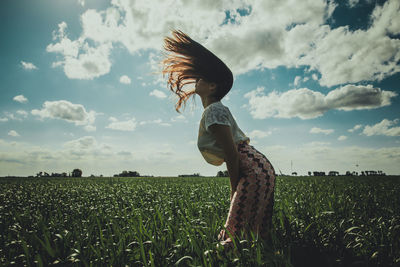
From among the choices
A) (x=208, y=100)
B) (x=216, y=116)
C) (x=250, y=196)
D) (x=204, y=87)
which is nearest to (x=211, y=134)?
(x=216, y=116)

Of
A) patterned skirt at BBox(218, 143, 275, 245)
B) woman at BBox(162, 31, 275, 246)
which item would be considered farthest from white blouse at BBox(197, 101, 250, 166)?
patterned skirt at BBox(218, 143, 275, 245)

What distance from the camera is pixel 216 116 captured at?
2.23 meters

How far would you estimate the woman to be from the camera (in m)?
2.27

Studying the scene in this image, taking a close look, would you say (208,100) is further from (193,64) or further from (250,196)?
(250,196)

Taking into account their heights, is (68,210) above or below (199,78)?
below

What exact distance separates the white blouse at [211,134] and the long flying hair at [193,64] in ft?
1.34

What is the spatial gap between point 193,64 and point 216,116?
3.33ft

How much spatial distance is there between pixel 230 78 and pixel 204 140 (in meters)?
0.91

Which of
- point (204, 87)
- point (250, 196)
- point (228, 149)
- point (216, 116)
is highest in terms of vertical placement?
point (204, 87)

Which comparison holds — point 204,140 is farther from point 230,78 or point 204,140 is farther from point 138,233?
point 138,233

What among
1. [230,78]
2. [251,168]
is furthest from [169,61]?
[251,168]

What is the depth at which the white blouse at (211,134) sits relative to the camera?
224 centimetres

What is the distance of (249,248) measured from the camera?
2.17 metres

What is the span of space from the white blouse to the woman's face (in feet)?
1.02
